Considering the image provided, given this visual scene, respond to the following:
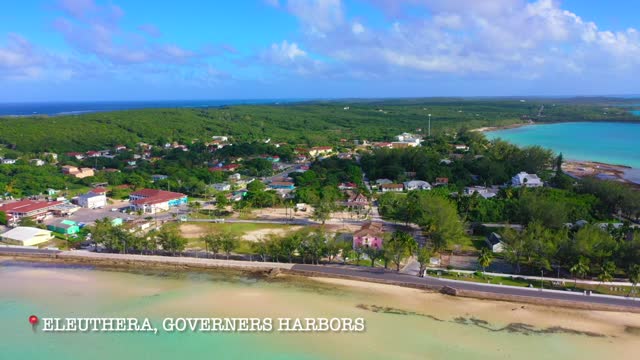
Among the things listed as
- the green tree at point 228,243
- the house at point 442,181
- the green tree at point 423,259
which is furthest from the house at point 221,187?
the green tree at point 423,259

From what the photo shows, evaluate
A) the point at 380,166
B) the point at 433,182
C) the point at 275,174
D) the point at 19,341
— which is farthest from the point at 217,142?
the point at 19,341

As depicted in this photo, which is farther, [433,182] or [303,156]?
[303,156]

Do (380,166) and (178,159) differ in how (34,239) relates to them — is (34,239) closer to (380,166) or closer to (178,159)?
(178,159)

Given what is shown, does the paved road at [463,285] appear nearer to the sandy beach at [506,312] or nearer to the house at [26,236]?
the sandy beach at [506,312]

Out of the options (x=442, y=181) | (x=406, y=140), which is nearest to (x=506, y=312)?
(x=442, y=181)

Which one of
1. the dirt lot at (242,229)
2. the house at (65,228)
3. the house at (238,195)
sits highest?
the house at (238,195)

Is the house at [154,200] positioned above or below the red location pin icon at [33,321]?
above

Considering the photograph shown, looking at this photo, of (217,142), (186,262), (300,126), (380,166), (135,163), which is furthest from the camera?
(300,126)
